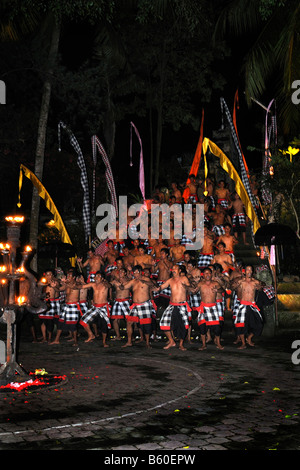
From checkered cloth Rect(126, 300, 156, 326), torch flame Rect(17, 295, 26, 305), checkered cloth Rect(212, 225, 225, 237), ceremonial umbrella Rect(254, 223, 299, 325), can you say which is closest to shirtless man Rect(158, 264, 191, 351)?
checkered cloth Rect(126, 300, 156, 326)

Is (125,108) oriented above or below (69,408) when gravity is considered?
above

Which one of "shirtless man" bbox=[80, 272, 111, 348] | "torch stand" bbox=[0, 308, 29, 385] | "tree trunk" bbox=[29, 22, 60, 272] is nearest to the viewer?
"torch stand" bbox=[0, 308, 29, 385]

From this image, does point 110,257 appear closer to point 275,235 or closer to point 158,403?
point 275,235

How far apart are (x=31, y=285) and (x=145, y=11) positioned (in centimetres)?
780

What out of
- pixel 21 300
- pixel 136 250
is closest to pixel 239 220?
pixel 136 250

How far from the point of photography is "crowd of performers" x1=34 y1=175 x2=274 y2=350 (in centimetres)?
1238

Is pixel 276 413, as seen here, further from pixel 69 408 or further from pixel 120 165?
pixel 120 165

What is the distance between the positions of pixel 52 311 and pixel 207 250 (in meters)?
4.69

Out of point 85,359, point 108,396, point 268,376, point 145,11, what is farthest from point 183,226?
point 108,396

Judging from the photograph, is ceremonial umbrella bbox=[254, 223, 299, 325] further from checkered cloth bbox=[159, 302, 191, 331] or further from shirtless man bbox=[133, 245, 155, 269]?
shirtless man bbox=[133, 245, 155, 269]

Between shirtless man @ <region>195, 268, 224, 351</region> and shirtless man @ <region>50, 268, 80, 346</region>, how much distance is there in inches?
112

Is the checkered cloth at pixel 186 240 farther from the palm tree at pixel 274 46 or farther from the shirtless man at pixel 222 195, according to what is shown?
the palm tree at pixel 274 46

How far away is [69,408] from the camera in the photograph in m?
7.07

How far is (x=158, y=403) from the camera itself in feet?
24.1
